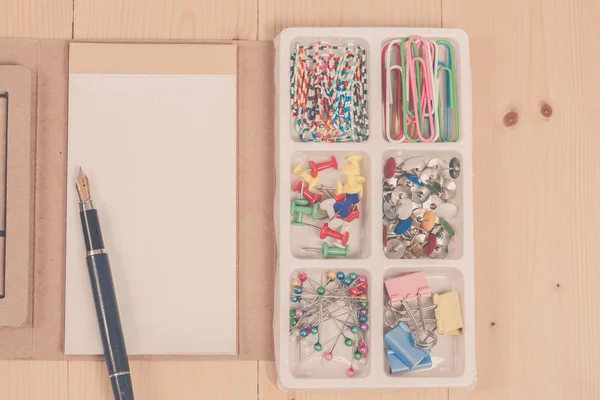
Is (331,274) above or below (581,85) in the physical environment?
below

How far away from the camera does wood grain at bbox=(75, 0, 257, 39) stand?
1.05 m

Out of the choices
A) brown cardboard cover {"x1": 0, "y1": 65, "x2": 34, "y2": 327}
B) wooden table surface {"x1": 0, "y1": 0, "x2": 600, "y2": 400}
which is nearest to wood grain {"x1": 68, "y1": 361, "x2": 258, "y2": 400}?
wooden table surface {"x1": 0, "y1": 0, "x2": 600, "y2": 400}

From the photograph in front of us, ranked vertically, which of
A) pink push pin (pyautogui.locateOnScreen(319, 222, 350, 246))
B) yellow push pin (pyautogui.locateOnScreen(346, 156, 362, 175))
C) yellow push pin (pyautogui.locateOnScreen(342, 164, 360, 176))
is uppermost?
yellow push pin (pyautogui.locateOnScreen(346, 156, 362, 175))

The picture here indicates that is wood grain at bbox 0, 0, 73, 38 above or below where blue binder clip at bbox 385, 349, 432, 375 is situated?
above

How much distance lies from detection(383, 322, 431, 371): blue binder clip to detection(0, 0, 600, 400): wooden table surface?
84 millimetres

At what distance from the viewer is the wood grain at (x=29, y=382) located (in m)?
1.02

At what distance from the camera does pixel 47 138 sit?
3.40ft

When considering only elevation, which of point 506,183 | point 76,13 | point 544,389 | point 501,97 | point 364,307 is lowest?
point 544,389

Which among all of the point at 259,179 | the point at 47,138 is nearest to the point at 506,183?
the point at 259,179

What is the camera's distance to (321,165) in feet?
3.35

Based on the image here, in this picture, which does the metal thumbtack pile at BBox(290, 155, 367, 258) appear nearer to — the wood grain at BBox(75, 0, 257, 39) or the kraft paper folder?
the kraft paper folder

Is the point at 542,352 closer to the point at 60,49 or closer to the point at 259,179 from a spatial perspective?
the point at 259,179

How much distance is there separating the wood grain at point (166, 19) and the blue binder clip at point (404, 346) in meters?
0.51

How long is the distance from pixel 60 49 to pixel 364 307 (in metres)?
0.62
